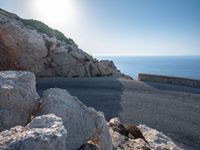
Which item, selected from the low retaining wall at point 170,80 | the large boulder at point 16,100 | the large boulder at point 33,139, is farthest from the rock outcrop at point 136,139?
the low retaining wall at point 170,80

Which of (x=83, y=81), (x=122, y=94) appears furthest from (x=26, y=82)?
(x=83, y=81)

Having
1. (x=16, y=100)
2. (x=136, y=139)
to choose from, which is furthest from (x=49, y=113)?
(x=136, y=139)

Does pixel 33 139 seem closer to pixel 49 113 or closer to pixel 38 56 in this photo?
pixel 49 113

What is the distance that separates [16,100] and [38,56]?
17.3 metres

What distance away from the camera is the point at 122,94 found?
645 inches

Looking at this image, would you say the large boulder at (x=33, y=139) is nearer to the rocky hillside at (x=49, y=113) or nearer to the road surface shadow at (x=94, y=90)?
the rocky hillside at (x=49, y=113)

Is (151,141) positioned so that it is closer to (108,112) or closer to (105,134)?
(105,134)

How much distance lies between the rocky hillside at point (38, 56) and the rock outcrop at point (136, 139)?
1390cm

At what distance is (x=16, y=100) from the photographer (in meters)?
5.17

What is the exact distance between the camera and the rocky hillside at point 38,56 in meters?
21.1

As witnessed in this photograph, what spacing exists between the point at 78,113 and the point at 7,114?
133 centimetres

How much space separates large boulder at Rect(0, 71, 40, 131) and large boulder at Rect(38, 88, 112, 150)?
24 centimetres

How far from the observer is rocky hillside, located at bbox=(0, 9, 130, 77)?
21062 mm

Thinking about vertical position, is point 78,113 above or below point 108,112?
above
